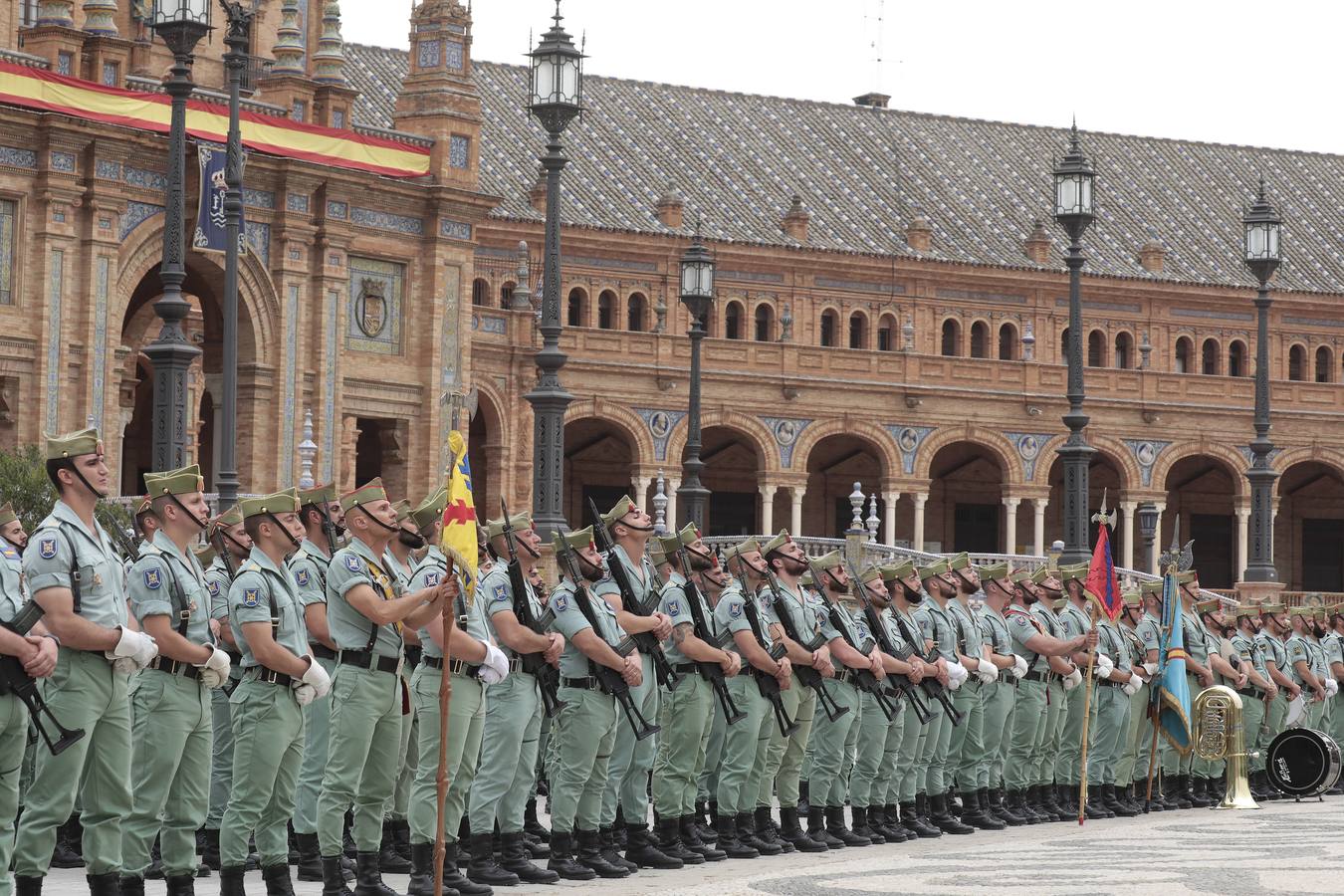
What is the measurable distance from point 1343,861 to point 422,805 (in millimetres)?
5044

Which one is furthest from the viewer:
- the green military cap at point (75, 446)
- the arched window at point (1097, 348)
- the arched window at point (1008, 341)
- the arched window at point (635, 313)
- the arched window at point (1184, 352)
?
the arched window at point (1184, 352)

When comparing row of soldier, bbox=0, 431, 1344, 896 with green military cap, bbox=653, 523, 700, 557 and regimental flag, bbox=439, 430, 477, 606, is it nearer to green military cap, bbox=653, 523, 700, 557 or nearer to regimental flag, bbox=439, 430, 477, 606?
green military cap, bbox=653, 523, 700, 557

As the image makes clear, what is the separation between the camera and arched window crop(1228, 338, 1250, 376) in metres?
57.2

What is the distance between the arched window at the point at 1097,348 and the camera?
182ft

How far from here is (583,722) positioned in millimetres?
12086

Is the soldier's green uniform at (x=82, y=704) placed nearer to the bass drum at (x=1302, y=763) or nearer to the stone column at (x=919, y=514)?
the bass drum at (x=1302, y=763)

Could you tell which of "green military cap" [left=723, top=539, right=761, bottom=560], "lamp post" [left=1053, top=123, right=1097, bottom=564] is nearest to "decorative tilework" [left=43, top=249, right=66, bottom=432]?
"lamp post" [left=1053, top=123, right=1097, bottom=564]

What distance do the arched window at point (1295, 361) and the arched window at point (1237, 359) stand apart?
1.07 m

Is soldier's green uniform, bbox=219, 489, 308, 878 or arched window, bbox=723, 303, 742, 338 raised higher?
arched window, bbox=723, 303, 742, 338

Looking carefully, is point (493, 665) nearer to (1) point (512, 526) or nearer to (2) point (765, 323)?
(1) point (512, 526)

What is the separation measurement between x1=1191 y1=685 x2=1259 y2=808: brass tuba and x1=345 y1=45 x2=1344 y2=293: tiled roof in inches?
1244

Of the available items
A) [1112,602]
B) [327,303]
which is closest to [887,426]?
[327,303]

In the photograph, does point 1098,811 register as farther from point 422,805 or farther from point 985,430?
point 985,430

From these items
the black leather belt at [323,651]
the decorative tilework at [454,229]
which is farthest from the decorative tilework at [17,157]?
the black leather belt at [323,651]
